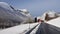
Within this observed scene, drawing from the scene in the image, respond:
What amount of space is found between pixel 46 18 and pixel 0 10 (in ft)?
457

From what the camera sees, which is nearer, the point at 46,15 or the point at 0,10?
the point at 0,10

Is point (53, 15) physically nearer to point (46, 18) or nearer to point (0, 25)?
point (46, 18)

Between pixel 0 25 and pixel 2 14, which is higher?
pixel 2 14

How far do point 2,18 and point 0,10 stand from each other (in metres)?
0.32

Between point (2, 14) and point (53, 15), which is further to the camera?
point (53, 15)

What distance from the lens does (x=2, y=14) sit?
605 cm

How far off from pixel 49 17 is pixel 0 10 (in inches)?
5474

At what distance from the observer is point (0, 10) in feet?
18.8

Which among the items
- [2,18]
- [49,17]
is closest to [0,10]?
[2,18]

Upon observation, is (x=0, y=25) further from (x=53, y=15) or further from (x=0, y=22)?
(x=53, y=15)

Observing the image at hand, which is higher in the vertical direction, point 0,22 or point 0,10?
point 0,10

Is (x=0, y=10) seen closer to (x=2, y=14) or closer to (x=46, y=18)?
(x=2, y=14)

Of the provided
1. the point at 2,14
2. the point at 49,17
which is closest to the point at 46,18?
the point at 49,17

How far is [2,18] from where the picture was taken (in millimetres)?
5848
